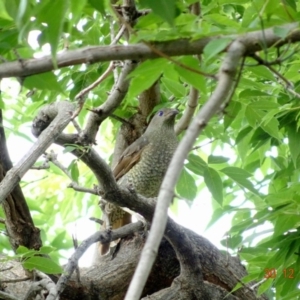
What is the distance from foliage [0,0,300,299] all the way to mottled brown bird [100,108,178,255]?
27 centimetres

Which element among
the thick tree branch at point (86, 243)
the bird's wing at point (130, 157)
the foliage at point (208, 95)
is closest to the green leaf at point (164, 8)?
the foliage at point (208, 95)

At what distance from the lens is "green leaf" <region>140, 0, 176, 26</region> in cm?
154

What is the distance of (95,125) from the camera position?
9.17ft

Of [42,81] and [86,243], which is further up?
[42,81]

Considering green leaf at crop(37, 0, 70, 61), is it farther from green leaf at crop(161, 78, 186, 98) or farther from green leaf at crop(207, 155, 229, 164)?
green leaf at crop(207, 155, 229, 164)

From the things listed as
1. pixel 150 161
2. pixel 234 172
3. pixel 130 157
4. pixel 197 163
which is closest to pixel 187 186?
pixel 197 163

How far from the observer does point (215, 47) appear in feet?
4.93

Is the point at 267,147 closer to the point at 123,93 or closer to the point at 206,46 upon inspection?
the point at 123,93

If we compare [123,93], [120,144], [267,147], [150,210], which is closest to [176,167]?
[123,93]

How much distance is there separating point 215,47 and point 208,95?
5.21 feet

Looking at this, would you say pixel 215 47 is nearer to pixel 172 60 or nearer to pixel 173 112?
pixel 172 60

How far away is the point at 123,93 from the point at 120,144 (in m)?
2.28

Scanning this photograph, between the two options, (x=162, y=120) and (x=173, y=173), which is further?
(x=162, y=120)

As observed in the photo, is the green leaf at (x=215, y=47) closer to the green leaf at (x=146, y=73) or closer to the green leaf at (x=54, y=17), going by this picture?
the green leaf at (x=146, y=73)
